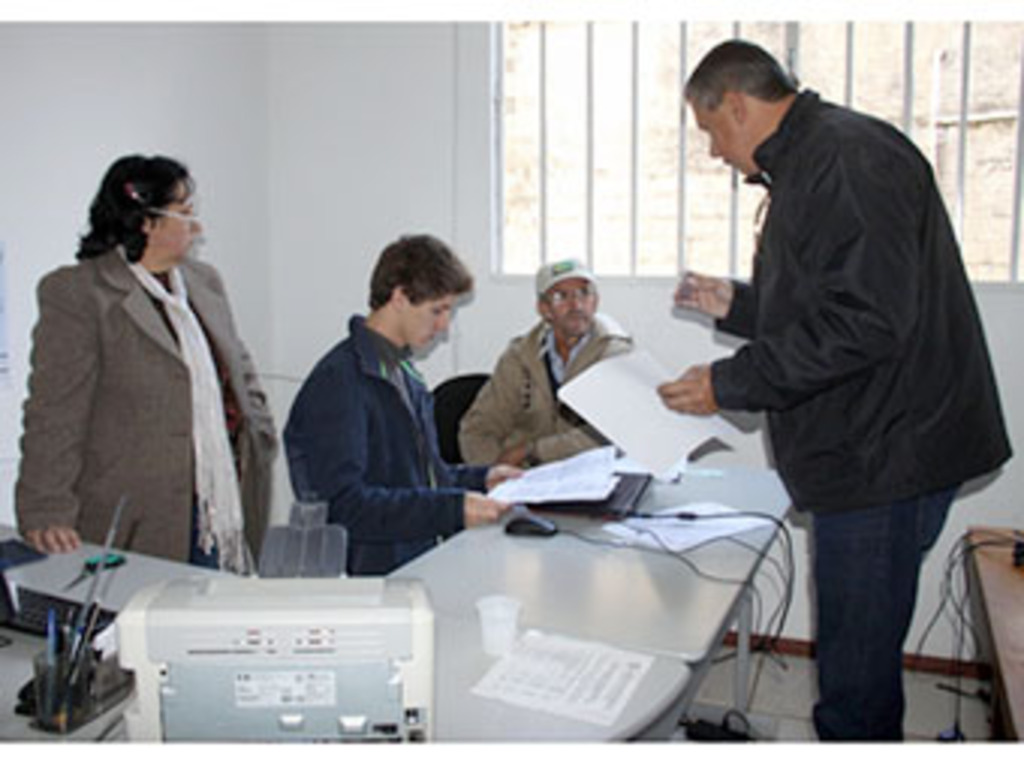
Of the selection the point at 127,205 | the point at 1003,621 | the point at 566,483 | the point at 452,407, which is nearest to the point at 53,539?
the point at 127,205

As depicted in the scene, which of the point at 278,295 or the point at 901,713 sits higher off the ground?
the point at 278,295

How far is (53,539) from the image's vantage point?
2039 mm

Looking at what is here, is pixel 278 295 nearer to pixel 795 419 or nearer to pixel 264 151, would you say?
pixel 264 151

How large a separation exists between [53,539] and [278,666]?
1197 millimetres

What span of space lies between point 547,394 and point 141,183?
1387 mm

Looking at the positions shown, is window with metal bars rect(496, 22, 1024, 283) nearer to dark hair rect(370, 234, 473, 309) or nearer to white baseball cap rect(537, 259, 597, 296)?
white baseball cap rect(537, 259, 597, 296)

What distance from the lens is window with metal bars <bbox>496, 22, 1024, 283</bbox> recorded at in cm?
323

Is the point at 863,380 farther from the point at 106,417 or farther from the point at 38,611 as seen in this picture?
the point at 106,417

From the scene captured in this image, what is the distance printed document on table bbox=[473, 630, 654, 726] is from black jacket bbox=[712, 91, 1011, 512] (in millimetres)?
585

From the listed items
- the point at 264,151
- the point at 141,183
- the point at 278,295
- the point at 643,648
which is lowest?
the point at 643,648

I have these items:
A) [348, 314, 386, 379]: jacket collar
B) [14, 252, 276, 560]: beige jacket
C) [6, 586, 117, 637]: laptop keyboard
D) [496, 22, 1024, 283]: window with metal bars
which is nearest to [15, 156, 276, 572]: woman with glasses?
[14, 252, 276, 560]: beige jacket

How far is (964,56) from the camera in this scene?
3207 millimetres

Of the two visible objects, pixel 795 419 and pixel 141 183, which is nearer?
pixel 795 419

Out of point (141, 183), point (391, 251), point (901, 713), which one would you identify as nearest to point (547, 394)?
point (391, 251)
